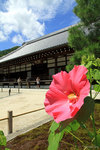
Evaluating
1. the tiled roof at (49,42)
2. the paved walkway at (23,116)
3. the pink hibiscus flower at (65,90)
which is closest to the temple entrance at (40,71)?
the tiled roof at (49,42)

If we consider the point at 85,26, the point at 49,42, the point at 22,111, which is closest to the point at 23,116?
the point at 22,111

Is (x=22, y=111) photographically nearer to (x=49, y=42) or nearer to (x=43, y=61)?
(x=43, y=61)

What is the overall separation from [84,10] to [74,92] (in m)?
4.38

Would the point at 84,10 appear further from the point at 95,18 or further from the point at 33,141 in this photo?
the point at 33,141

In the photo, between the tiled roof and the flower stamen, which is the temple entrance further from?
the flower stamen

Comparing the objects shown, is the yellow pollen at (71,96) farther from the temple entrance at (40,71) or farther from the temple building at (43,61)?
the temple entrance at (40,71)

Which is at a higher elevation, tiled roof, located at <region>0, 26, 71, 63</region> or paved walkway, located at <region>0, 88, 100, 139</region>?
tiled roof, located at <region>0, 26, 71, 63</region>

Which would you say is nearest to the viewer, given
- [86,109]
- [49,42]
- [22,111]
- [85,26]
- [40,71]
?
[86,109]

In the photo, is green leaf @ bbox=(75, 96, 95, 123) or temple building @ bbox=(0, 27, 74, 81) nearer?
green leaf @ bbox=(75, 96, 95, 123)

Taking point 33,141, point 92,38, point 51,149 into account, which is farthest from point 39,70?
point 51,149

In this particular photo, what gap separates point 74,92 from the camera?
0.99 feet

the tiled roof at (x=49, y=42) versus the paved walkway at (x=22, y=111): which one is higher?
the tiled roof at (x=49, y=42)

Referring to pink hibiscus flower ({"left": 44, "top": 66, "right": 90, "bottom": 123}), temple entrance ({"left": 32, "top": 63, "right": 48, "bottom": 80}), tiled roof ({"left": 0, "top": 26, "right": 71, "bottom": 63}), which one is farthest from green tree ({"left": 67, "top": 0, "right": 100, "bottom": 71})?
temple entrance ({"left": 32, "top": 63, "right": 48, "bottom": 80})

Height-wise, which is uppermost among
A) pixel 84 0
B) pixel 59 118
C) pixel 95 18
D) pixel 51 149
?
pixel 84 0
